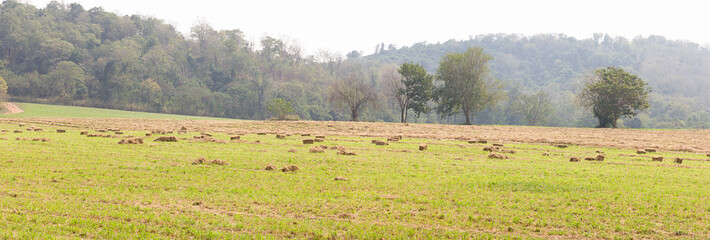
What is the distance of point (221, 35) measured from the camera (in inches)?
5994

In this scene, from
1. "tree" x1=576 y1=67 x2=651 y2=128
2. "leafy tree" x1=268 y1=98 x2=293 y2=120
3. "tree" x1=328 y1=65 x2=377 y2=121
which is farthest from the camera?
"tree" x1=328 y1=65 x2=377 y2=121

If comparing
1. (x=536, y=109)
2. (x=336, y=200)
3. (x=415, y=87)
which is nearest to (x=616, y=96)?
(x=415, y=87)

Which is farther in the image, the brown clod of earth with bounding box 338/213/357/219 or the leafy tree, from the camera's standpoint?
the leafy tree

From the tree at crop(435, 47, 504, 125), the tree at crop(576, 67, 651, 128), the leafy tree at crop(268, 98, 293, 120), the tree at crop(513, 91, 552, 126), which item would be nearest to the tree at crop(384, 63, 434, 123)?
the tree at crop(435, 47, 504, 125)

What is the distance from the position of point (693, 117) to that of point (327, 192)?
157 m

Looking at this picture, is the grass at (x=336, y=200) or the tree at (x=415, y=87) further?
the tree at (x=415, y=87)

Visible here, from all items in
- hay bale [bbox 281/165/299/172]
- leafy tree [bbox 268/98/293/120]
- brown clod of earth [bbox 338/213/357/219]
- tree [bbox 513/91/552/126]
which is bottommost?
brown clod of earth [bbox 338/213/357/219]

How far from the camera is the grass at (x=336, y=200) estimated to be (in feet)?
27.5

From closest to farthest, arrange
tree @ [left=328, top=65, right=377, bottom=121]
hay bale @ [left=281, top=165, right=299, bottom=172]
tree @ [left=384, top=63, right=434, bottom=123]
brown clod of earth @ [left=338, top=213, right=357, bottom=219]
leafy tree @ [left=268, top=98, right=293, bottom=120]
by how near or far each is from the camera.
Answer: brown clod of earth @ [left=338, top=213, right=357, bottom=219], hay bale @ [left=281, top=165, right=299, bottom=172], leafy tree @ [left=268, top=98, right=293, bottom=120], tree @ [left=328, top=65, right=377, bottom=121], tree @ [left=384, top=63, right=434, bottom=123]

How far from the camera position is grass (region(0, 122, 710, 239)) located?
839cm

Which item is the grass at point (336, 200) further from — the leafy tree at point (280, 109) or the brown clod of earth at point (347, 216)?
the leafy tree at point (280, 109)

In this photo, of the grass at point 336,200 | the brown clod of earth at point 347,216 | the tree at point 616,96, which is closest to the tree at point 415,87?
the tree at point 616,96

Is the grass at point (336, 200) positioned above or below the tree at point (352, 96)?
below

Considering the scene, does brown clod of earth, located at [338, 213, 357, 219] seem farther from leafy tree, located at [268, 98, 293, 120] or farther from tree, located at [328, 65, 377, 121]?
tree, located at [328, 65, 377, 121]
